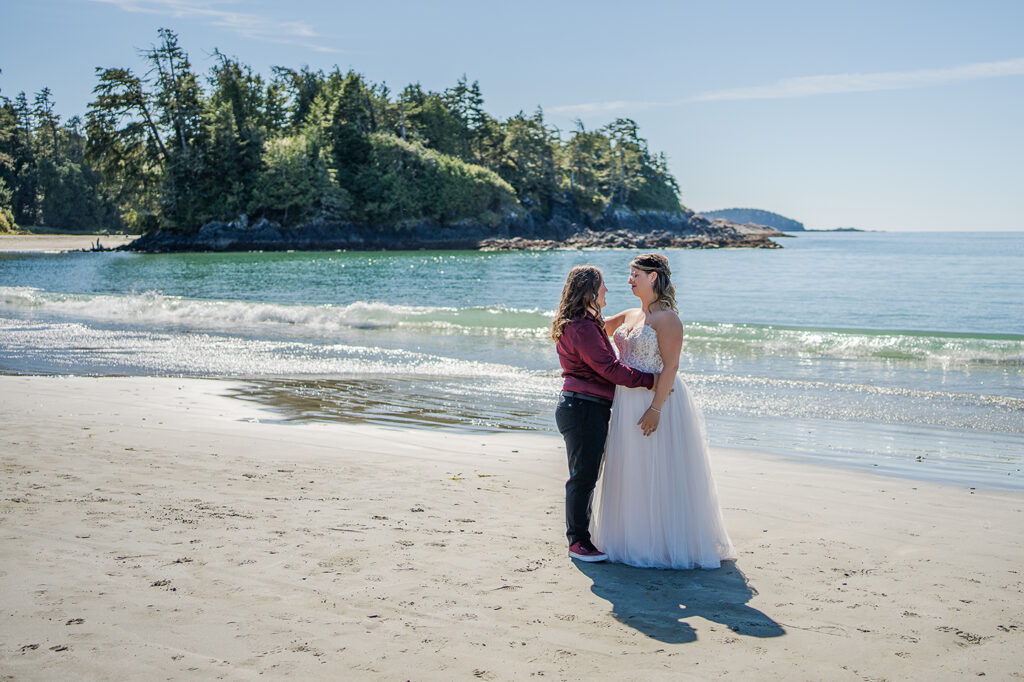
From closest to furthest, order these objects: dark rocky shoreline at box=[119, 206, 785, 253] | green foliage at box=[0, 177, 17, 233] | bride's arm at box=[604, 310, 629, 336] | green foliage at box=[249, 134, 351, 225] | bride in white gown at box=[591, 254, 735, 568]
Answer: bride in white gown at box=[591, 254, 735, 568] < bride's arm at box=[604, 310, 629, 336] < dark rocky shoreline at box=[119, 206, 785, 253] < green foliage at box=[249, 134, 351, 225] < green foliage at box=[0, 177, 17, 233]

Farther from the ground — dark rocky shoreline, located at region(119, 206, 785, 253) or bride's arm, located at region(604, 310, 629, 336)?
dark rocky shoreline, located at region(119, 206, 785, 253)

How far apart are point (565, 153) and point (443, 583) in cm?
10785

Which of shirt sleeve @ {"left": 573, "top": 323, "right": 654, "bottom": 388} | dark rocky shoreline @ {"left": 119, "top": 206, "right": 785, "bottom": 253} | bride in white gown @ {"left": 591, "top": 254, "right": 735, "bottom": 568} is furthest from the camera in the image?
dark rocky shoreline @ {"left": 119, "top": 206, "right": 785, "bottom": 253}

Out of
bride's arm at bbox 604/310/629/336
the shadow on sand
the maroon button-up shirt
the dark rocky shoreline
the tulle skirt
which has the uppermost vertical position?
the dark rocky shoreline

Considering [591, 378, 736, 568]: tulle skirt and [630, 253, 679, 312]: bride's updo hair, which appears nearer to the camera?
[630, 253, 679, 312]: bride's updo hair

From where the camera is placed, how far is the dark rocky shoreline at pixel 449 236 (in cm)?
6881

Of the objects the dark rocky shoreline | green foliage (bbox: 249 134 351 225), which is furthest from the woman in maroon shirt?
green foliage (bbox: 249 134 351 225)

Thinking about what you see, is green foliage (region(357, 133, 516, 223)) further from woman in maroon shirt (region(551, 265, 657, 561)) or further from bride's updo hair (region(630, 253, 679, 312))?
bride's updo hair (region(630, 253, 679, 312))

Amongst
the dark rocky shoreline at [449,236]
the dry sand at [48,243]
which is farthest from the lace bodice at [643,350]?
the dry sand at [48,243]

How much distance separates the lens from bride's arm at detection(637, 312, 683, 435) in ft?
14.2

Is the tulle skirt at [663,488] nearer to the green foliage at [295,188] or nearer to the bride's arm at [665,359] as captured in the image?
the bride's arm at [665,359]

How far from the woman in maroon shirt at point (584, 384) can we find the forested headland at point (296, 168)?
2704 inches

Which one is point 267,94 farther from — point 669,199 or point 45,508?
point 45,508

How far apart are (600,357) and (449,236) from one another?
7806cm
